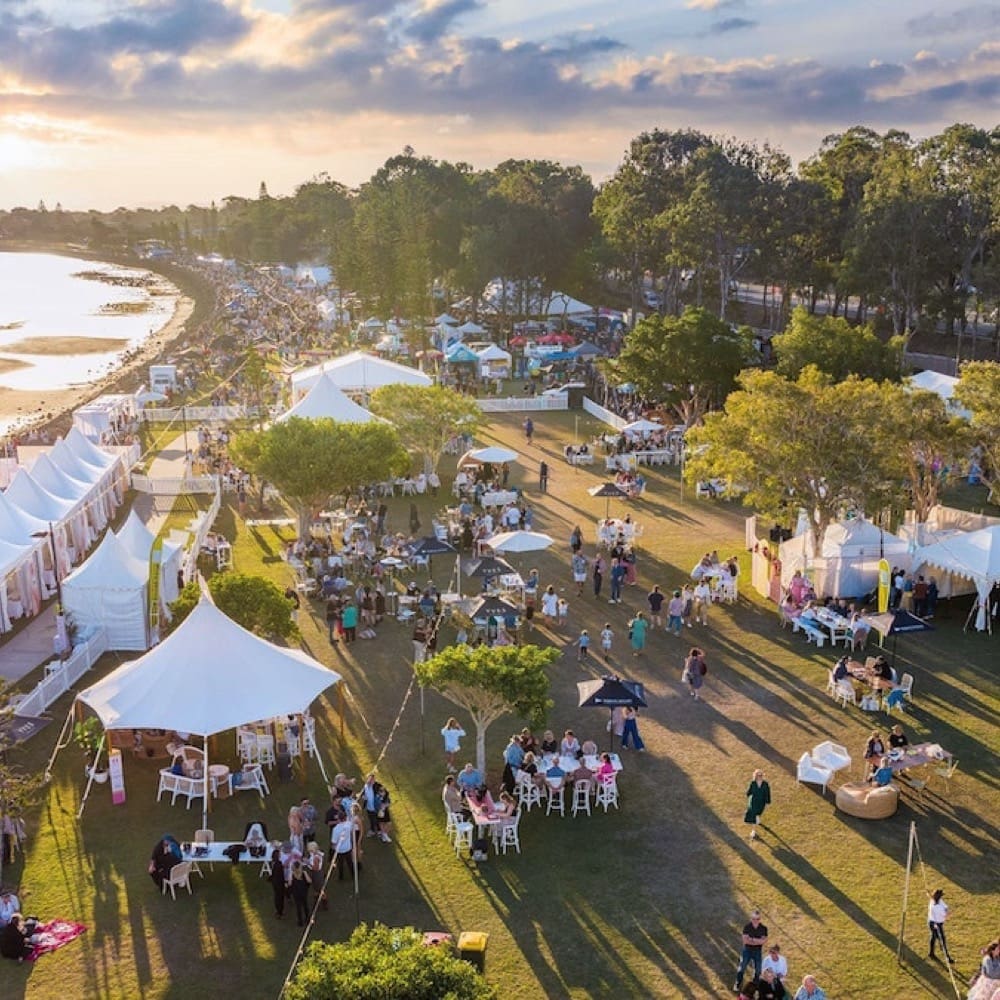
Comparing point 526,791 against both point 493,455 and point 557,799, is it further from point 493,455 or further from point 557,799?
point 493,455

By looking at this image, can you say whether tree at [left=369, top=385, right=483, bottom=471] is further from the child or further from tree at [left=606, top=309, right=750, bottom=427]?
the child

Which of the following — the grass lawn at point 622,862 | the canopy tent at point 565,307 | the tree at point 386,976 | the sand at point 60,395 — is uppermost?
the canopy tent at point 565,307

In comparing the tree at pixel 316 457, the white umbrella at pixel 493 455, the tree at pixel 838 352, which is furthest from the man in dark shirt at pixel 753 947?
the tree at pixel 838 352

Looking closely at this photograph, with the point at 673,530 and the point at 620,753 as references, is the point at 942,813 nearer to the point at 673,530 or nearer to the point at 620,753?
the point at 620,753

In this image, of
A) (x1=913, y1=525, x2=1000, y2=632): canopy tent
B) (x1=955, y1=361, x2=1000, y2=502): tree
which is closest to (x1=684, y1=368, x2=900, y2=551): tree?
(x1=913, y1=525, x2=1000, y2=632): canopy tent

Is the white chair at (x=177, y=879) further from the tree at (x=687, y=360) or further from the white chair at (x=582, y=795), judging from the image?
the tree at (x=687, y=360)

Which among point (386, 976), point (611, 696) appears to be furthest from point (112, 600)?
point (386, 976)

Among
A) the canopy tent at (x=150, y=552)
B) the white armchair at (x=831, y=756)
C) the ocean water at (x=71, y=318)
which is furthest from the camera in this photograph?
the ocean water at (x=71, y=318)
